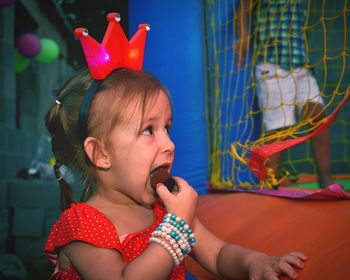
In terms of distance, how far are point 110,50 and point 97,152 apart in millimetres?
207

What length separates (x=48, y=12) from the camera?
169 inches

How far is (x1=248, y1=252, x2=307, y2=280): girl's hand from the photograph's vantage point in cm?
67

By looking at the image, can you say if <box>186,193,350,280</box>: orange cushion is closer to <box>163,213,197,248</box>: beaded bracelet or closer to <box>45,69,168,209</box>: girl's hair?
<box>163,213,197,248</box>: beaded bracelet

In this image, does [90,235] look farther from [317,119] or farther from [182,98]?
[317,119]

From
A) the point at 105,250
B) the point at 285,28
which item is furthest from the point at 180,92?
the point at 105,250

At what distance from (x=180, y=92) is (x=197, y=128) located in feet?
0.45

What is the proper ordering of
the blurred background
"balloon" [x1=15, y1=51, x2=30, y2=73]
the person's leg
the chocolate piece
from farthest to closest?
"balloon" [x1=15, y1=51, x2=30, y2=73]
the person's leg
the blurred background
the chocolate piece

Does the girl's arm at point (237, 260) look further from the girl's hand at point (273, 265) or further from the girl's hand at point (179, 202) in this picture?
the girl's hand at point (179, 202)

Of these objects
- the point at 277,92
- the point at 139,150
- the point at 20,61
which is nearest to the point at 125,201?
the point at 139,150

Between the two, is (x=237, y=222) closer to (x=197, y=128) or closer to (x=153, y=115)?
(x=153, y=115)

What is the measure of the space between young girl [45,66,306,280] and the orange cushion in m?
0.04

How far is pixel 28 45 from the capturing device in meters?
2.71

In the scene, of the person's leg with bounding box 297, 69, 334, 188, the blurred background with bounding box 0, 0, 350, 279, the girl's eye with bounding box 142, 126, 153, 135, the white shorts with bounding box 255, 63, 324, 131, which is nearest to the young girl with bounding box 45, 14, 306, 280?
the girl's eye with bounding box 142, 126, 153, 135

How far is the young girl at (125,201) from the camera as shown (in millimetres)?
695
